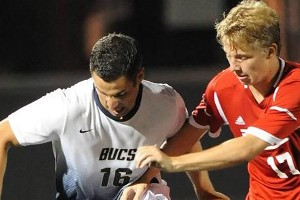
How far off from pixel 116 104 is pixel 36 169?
1.55m

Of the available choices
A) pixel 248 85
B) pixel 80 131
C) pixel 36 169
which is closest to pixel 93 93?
pixel 80 131

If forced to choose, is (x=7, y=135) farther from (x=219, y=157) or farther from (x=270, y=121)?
(x=270, y=121)

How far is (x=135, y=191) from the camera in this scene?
3.26 m

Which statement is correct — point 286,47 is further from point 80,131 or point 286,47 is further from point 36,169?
point 80,131

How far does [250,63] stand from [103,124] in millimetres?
543

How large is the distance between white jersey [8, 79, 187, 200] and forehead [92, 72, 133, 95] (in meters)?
0.16

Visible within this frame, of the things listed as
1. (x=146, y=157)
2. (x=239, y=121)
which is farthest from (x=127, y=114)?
(x=146, y=157)

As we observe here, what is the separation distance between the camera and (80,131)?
3.19m

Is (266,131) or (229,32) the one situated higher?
(229,32)

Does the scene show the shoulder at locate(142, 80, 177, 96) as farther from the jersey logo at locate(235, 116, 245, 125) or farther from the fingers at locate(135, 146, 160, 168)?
the fingers at locate(135, 146, 160, 168)

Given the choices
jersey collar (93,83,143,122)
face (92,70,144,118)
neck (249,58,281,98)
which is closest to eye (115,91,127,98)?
face (92,70,144,118)

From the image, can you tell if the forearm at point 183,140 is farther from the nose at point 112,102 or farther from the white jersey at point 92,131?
the nose at point 112,102

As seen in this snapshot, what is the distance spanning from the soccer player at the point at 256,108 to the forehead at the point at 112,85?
0.26 meters

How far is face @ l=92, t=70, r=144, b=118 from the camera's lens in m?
3.01
